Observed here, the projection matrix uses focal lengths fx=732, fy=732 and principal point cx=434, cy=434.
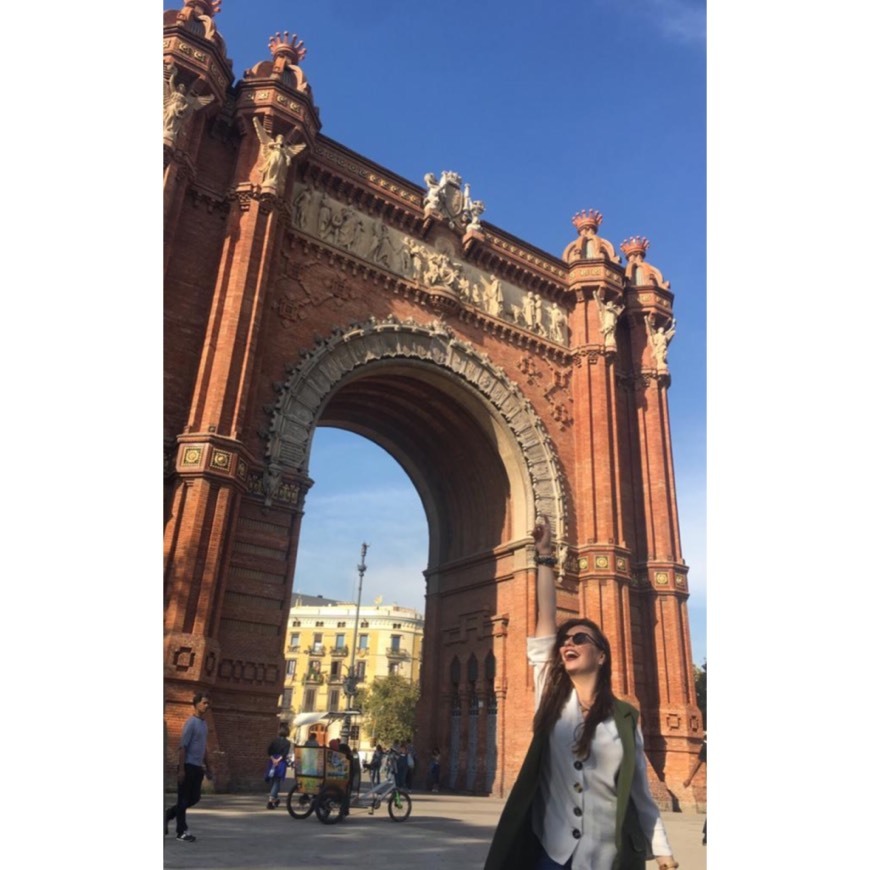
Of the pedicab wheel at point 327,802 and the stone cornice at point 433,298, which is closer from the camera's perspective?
the pedicab wheel at point 327,802

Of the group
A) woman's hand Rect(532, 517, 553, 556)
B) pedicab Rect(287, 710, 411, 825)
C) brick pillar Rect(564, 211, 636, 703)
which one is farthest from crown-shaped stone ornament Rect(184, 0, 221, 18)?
woman's hand Rect(532, 517, 553, 556)

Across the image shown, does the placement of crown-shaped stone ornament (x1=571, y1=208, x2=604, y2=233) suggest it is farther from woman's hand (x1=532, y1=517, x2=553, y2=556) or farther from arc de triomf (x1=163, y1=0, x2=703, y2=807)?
woman's hand (x1=532, y1=517, x2=553, y2=556)

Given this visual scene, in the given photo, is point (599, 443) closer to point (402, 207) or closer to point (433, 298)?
point (433, 298)

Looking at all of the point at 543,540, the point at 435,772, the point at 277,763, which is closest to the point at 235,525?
the point at 277,763

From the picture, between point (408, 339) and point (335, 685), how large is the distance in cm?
5707

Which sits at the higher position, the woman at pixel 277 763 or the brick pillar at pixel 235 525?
the brick pillar at pixel 235 525

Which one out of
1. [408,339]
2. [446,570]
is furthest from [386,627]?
[408,339]

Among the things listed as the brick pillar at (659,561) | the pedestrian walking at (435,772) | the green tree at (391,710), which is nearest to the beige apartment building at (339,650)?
the green tree at (391,710)

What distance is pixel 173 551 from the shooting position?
13117 millimetres

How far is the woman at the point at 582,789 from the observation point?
9.46 feet

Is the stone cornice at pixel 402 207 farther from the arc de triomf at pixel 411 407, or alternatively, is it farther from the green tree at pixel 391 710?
the green tree at pixel 391 710

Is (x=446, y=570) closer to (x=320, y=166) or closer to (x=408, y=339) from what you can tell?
(x=408, y=339)

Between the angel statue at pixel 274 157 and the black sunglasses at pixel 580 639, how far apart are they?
15474mm

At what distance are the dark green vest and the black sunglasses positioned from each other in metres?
0.29
